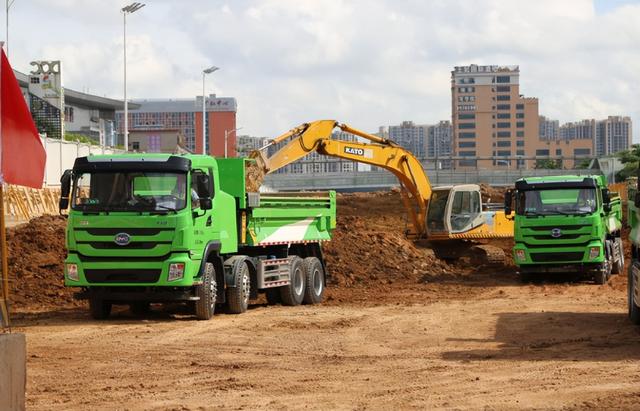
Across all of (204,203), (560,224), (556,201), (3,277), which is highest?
(556,201)

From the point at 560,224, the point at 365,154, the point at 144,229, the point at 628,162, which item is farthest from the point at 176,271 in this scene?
the point at 628,162

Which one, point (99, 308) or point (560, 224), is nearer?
point (99, 308)

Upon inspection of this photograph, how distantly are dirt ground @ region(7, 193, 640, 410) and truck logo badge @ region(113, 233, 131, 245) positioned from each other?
1432 mm

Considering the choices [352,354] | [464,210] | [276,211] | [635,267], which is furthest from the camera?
[464,210]

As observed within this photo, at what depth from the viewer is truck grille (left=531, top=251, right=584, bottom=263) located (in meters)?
29.9

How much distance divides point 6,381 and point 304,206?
16.2 m

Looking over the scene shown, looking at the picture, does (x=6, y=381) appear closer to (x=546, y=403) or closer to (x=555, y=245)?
(x=546, y=403)

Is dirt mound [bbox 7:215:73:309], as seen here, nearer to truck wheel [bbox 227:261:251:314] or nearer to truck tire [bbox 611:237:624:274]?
truck wheel [bbox 227:261:251:314]

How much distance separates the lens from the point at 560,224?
98.1 feet

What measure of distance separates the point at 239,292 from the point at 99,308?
2657 mm

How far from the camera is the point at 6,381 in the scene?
9.28 metres

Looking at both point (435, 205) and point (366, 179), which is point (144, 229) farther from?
point (366, 179)

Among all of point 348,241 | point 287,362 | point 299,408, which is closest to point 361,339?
point 287,362

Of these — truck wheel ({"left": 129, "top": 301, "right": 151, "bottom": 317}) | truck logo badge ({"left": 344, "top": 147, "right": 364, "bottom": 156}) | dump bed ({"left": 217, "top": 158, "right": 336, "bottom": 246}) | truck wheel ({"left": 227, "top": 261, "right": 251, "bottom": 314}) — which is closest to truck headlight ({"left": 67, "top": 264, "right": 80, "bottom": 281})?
truck wheel ({"left": 129, "top": 301, "right": 151, "bottom": 317})
